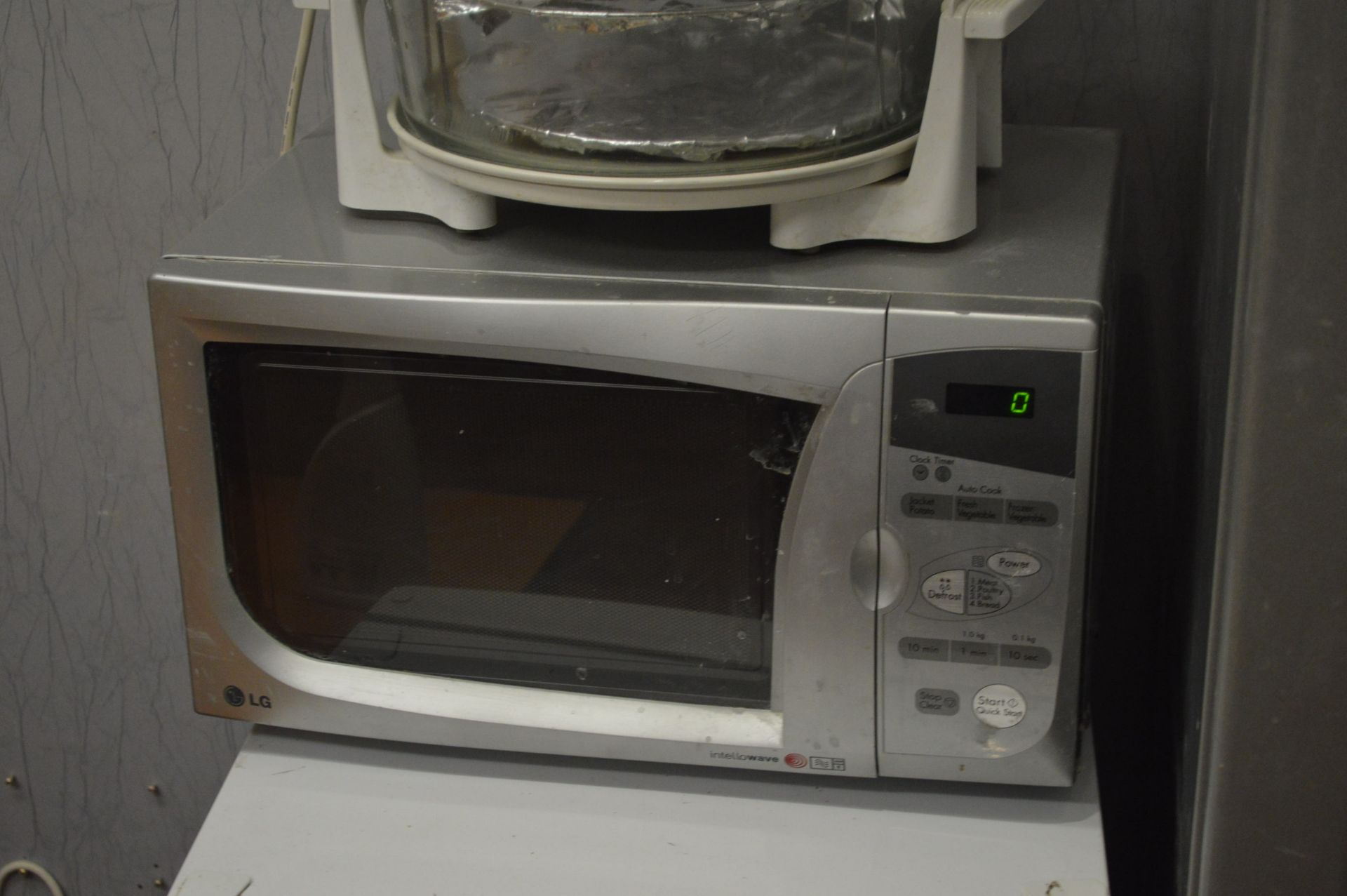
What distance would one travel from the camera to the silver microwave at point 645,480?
24.6 inches

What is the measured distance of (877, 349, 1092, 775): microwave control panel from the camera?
61cm

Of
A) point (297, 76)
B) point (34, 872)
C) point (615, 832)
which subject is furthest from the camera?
point (34, 872)

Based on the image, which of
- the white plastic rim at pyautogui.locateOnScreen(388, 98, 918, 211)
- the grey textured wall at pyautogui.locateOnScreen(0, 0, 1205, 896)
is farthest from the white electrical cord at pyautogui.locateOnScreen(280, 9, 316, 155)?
the white plastic rim at pyautogui.locateOnScreen(388, 98, 918, 211)

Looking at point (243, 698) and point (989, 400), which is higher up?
point (989, 400)

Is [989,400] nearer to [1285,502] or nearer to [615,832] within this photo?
[1285,502]

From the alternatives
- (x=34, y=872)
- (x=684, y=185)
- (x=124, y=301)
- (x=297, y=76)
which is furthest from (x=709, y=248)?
(x=34, y=872)

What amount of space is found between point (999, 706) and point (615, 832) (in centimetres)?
22

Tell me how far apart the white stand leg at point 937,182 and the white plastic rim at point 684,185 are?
0.02 meters

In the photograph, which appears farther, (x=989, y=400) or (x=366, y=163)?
(x=366, y=163)

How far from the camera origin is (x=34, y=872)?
4.32ft

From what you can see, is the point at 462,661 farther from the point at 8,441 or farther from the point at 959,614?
the point at 8,441

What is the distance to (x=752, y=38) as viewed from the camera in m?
0.66

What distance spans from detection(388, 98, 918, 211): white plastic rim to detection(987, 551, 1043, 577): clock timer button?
0.20 m

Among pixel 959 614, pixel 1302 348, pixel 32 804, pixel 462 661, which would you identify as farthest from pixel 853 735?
pixel 32 804
